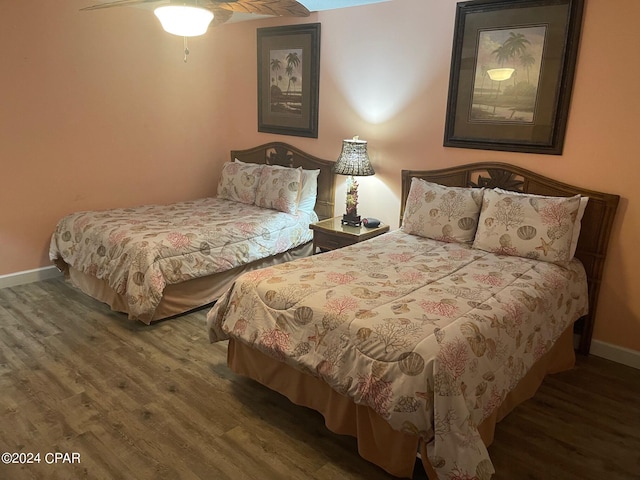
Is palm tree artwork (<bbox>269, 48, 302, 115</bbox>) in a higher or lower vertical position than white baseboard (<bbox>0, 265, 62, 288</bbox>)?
higher

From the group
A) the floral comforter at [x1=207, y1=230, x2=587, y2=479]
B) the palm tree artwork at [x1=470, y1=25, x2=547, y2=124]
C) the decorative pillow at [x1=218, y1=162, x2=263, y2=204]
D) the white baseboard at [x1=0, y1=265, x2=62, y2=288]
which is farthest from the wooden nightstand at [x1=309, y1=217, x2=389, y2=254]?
the white baseboard at [x1=0, y1=265, x2=62, y2=288]

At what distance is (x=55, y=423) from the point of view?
7.20 feet

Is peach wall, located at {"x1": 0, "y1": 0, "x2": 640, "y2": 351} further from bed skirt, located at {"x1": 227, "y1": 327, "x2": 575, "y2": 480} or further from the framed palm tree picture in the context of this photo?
bed skirt, located at {"x1": 227, "y1": 327, "x2": 575, "y2": 480}

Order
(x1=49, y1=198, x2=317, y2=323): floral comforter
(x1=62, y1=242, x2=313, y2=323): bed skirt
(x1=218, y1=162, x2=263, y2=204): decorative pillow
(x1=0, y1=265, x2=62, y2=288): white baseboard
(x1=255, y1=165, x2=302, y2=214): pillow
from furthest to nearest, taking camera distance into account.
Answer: (x1=218, y1=162, x2=263, y2=204): decorative pillow < (x1=255, y1=165, x2=302, y2=214): pillow < (x1=0, y1=265, x2=62, y2=288): white baseboard < (x1=62, y1=242, x2=313, y2=323): bed skirt < (x1=49, y1=198, x2=317, y2=323): floral comforter

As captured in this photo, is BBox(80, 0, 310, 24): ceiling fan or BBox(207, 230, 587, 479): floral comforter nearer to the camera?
BBox(207, 230, 587, 479): floral comforter

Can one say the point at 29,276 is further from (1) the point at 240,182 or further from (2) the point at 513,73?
(2) the point at 513,73

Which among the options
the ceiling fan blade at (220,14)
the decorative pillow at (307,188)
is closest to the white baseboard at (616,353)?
the decorative pillow at (307,188)

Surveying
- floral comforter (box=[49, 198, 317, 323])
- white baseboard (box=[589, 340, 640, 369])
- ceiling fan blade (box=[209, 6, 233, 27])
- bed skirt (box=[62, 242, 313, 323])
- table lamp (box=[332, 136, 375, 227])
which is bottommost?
white baseboard (box=[589, 340, 640, 369])

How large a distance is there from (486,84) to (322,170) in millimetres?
1597

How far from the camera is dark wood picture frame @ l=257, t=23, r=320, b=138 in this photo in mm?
4148

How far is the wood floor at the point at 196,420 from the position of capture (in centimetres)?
198

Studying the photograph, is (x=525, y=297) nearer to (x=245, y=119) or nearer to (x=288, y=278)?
(x=288, y=278)

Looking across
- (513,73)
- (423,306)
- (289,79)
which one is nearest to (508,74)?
(513,73)

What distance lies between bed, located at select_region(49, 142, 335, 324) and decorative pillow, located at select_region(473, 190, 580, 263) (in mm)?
1624
